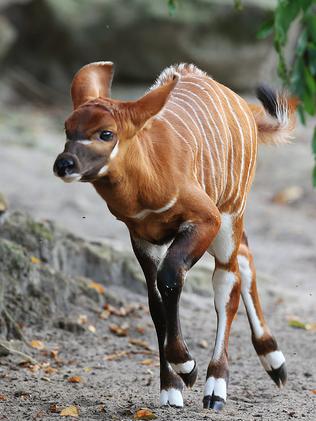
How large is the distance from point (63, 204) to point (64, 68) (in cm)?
688

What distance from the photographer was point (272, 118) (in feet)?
19.1

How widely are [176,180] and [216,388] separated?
121cm

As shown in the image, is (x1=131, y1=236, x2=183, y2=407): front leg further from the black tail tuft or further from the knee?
the black tail tuft

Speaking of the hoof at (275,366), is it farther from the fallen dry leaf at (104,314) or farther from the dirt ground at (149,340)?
the fallen dry leaf at (104,314)

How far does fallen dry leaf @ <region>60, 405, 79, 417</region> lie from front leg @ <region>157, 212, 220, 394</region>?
538mm

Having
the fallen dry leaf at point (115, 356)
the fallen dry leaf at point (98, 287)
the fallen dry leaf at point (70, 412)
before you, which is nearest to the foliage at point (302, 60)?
the fallen dry leaf at point (115, 356)

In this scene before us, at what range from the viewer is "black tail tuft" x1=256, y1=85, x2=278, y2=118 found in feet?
18.9

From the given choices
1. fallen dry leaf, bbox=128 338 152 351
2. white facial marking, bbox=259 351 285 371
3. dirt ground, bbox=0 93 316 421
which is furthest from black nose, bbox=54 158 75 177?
fallen dry leaf, bbox=128 338 152 351

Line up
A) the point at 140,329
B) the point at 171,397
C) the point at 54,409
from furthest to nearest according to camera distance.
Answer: the point at 140,329
the point at 171,397
the point at 54,409

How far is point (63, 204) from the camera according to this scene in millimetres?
10688

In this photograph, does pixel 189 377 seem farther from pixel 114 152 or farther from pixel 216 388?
pixel 114 152

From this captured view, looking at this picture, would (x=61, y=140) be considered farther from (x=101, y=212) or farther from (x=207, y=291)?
(x=207, y=291)

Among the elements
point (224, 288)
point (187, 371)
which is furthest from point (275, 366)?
point (187, 371)

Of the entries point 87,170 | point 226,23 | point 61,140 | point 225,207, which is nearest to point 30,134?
point 61,140
